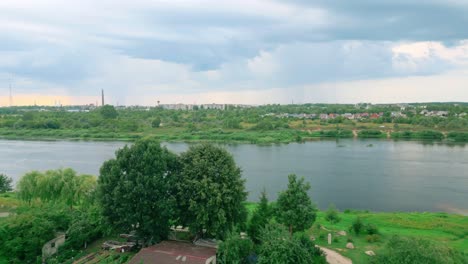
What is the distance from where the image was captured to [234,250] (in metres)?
10.8

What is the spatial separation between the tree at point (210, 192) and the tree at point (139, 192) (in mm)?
530

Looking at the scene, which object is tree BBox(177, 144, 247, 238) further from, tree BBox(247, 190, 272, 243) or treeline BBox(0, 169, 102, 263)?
treeline BBox(0, 169, 102, 263)

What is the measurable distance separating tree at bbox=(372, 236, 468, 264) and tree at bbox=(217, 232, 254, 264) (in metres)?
3.56

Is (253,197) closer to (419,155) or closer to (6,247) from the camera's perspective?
(6,247)

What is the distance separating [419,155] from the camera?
124 feet

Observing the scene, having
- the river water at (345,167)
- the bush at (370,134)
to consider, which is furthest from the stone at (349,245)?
the bush at (370,134)

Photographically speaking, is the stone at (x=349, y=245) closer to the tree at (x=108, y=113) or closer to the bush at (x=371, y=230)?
the bush at (x=371, y=230)

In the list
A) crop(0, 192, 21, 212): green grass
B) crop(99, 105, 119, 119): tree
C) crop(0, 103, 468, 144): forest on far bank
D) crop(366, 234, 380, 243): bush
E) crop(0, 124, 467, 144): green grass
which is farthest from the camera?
crop(99, 105, 119, 119): tree

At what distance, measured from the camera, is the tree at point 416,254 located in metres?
9.22

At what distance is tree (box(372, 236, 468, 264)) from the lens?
9.22m

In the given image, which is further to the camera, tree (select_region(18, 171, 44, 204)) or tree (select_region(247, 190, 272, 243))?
tree (select_region(18, 171, 44, 204))

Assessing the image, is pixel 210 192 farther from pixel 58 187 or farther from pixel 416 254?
pixel 58 187

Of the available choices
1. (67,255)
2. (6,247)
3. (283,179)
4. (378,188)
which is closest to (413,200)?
(378,188)

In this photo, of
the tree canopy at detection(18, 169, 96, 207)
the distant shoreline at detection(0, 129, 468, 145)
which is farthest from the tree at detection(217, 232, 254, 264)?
the distant shoreline at detection(0, 129, 468, 145)
